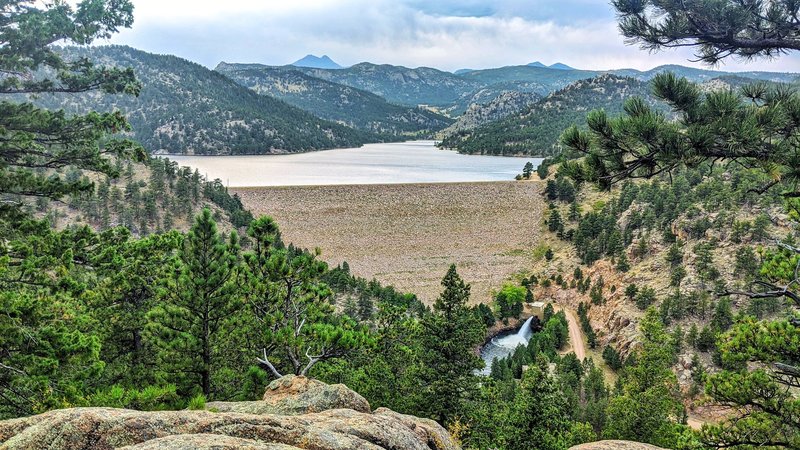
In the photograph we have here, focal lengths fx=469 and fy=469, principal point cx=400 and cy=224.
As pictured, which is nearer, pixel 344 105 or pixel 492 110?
pixel 492 110

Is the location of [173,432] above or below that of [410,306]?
above

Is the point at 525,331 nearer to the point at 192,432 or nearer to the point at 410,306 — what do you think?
the point at 410,306

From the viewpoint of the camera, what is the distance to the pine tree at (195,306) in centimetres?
735

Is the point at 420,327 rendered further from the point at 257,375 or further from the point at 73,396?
the point at 73,396

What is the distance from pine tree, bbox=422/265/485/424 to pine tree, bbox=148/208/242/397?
4040 mm

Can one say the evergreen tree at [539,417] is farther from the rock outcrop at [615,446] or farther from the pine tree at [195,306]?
the pine tree at [195,306]

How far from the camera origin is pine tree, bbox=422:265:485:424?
30.7ft

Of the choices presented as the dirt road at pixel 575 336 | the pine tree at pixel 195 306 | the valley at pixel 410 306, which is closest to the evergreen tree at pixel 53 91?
the valley at pixel 410 306

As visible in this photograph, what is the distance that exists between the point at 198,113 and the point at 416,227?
226 feet

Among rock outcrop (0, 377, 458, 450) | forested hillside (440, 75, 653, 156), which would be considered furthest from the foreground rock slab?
forested hillside (440, 75, 653, 156)

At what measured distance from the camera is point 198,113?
84.1m

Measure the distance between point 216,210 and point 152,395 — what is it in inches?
963

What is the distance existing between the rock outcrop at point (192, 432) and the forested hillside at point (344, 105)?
5394 inches

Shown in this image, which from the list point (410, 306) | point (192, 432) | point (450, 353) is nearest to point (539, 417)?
point (450, 353)
